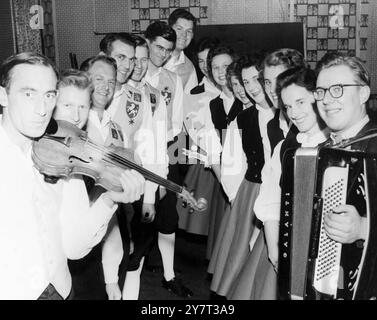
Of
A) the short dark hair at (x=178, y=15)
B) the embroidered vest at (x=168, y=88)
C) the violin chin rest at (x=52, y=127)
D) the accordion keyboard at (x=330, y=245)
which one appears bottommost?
the accordion keyboard at (x=330, y=245)

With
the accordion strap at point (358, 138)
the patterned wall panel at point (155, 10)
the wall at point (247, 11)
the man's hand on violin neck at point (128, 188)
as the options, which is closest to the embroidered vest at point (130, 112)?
the man's hand on violin neck at point (128, 188)

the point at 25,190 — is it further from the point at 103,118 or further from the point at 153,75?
the point at 153,75

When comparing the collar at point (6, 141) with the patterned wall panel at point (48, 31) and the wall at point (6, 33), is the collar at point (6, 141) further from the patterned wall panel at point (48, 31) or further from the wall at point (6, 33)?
the patterned wall panel at point (48, 31)

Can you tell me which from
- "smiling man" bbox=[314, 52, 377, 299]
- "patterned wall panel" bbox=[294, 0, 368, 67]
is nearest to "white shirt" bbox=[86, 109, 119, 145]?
"smiling man" bbox=[314, 52, 377, 299]

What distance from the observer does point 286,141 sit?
193 centimetres

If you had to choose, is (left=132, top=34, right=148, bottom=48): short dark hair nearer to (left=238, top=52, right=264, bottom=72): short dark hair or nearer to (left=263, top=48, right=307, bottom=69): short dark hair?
(left=238, top=52, right=264, bottom=72): short dark hair

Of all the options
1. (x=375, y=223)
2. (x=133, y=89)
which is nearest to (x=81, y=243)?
(x=375, y=223)

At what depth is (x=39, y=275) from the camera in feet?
4.60

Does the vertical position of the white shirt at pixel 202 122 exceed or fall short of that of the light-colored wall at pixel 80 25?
it falls short

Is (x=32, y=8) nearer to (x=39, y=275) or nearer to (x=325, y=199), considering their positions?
(x=39, y=275)

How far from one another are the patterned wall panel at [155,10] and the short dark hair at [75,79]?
6.38ft

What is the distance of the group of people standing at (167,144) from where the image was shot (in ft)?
4.59

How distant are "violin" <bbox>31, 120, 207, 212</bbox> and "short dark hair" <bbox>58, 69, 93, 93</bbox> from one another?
0.20m

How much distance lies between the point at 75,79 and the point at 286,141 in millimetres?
789
